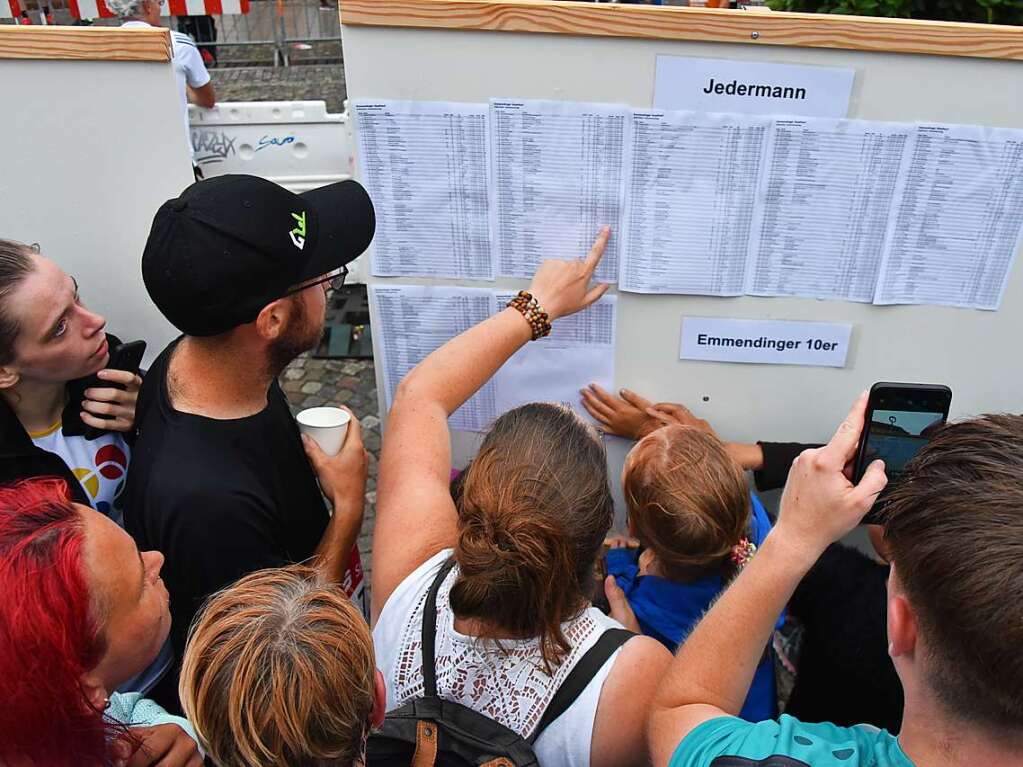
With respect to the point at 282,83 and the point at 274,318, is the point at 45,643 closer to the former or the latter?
the point at 274,318

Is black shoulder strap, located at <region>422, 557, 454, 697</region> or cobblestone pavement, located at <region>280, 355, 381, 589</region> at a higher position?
black shoulder strap, located at <region>422, 557, 454, 697</region>

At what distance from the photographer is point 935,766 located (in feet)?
3.04

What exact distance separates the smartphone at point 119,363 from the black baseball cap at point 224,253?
1.70 ft

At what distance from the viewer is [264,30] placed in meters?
10.8

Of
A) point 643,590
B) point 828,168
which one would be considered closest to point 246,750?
point 643,590

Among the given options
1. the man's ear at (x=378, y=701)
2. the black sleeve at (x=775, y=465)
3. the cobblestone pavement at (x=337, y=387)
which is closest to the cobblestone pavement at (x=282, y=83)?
the cobblestone pavement at (x=337, y=387)

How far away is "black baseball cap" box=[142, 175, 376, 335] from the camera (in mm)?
1484

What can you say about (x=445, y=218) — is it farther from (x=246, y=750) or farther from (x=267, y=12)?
(x=267, y=12)

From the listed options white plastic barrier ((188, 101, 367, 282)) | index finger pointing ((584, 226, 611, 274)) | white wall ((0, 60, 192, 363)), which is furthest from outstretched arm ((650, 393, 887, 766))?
white plastic barrier ((188, 101, 367, 282))

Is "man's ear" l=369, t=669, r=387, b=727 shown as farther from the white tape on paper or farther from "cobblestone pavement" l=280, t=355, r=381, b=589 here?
"cobblestone pavement" l=280, t=355, r=381, b=589

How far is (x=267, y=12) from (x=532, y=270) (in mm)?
11279

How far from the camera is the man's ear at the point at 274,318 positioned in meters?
1.59

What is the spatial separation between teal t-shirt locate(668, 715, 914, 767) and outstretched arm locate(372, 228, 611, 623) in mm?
645

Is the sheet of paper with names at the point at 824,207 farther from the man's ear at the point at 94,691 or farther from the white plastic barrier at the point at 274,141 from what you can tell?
the white plastic barrier at the point at 274,141
